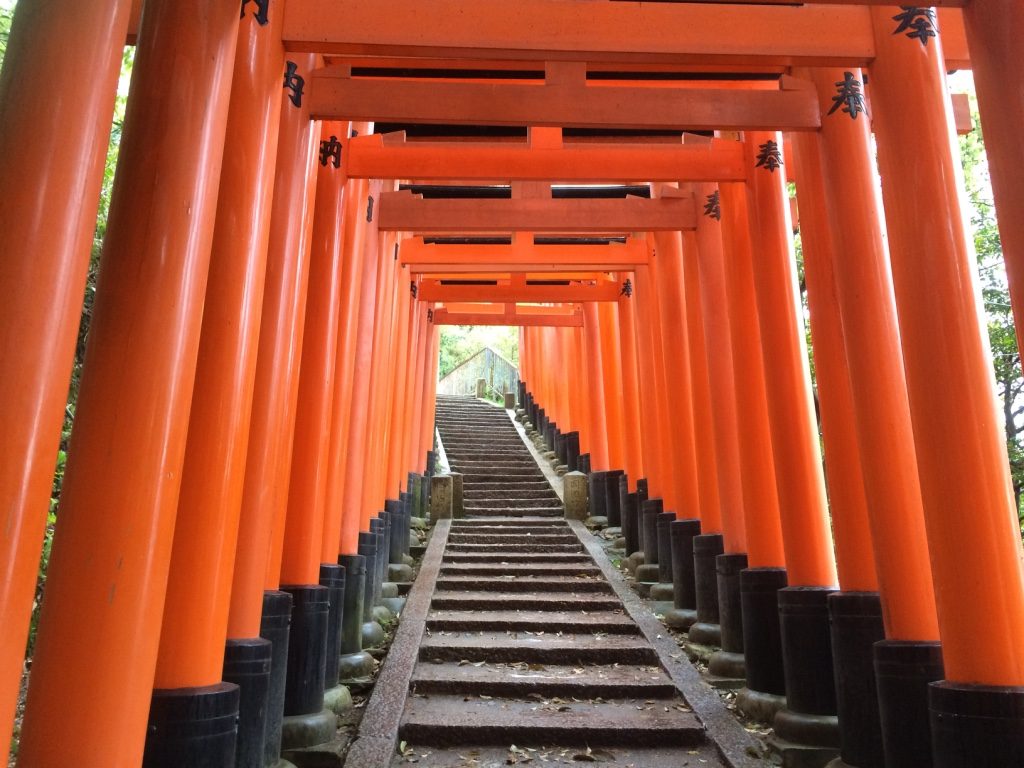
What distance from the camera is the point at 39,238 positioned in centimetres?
183

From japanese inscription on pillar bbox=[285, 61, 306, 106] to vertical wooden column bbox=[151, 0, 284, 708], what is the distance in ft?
2.25

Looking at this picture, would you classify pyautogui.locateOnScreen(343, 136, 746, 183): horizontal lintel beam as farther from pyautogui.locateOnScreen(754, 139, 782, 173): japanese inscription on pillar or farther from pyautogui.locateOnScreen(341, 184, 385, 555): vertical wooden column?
pyautogui.locateOnScreen(341, 184, 385, 555): vertical wooden column

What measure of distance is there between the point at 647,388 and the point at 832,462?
14.1 feet

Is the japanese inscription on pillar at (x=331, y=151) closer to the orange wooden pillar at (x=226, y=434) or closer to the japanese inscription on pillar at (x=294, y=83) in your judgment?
the japanese inscription on pillar at (x=294, y=83)

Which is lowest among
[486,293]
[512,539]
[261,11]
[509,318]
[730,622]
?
[730,622]

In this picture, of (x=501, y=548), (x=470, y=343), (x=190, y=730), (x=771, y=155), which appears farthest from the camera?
(x=470, y=343)

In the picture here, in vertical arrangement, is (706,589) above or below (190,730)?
above

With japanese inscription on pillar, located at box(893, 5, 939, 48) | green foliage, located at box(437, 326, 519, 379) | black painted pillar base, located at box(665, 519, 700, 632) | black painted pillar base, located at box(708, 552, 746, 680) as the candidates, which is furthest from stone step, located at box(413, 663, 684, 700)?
green foliage, located at box(437, 326, 519, 379)

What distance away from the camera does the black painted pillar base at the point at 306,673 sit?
4.12m

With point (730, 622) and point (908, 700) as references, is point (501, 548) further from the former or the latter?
point (908, 700)

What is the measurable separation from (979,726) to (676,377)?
4577 mm

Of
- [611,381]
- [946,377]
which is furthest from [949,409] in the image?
[611,381]

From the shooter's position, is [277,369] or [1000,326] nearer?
[277,369]

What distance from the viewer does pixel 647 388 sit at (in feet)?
27.6
